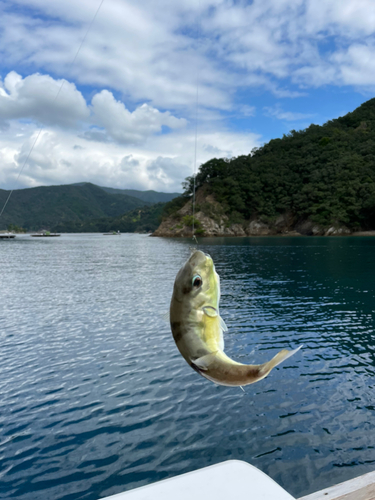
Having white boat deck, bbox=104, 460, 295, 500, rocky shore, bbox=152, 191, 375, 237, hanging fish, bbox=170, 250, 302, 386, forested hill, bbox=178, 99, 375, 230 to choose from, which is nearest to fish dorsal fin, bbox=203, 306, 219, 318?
hanging fish, bbox=170, 250, 302, 386

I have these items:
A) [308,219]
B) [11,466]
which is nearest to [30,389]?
[11,466]

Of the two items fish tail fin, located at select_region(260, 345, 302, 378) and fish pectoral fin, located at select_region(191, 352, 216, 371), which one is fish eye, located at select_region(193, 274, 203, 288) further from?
fish tail fin, located at select_region(260, 345, 302, 378)

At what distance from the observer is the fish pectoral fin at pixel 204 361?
4.88ft

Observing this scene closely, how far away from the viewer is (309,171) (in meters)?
144

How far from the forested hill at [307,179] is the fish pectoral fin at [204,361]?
4989 inches

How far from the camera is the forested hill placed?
403ft

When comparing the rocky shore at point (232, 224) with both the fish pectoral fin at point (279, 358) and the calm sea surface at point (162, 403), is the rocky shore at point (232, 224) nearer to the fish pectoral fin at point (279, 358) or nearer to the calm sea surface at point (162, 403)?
the calm sea surface at point (162, 403)

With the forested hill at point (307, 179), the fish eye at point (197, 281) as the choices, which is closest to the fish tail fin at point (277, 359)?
the fish eye at point (197, 281)

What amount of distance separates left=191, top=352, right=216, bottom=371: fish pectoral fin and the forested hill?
416ft

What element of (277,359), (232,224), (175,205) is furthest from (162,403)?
(175,205)

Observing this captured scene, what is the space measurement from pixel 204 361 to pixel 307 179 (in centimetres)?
15262

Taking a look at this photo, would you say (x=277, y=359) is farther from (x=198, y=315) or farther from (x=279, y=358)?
(x=198, y=315)

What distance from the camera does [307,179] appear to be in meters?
144

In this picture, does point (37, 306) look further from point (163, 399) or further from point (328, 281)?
point (328, 281)
